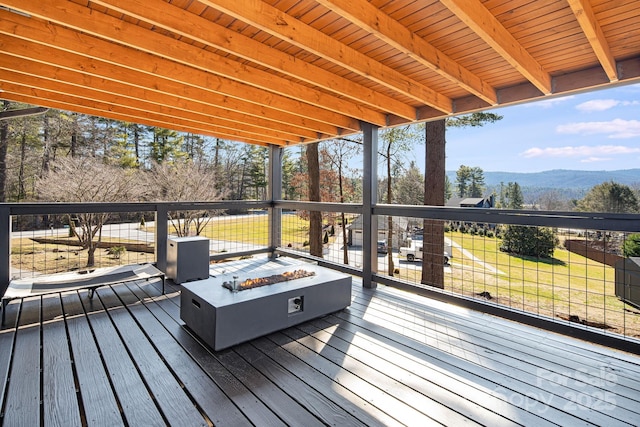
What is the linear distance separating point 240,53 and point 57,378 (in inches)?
110

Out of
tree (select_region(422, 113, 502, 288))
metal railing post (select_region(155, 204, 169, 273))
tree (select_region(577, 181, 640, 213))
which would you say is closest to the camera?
metal railing post (select_region(155, 204, 169, 273))

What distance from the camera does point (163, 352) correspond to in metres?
2.52

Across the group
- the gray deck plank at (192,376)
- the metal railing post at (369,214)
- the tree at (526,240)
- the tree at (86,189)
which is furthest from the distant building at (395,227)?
the tree at (86,189)

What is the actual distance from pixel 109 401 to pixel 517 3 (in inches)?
145

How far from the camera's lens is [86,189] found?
328 inches

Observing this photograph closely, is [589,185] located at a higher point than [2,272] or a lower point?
higher

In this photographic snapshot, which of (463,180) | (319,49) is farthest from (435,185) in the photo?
(319,49)

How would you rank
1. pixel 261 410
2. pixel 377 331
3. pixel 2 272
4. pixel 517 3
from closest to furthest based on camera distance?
pixel 261 410 → pixel 517 3 → pixel 377 331 → pixel 2 272

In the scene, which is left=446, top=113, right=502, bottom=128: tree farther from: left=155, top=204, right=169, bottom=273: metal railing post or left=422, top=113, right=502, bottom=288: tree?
left=155, top=204, right=169, bottom=273: metal railing post

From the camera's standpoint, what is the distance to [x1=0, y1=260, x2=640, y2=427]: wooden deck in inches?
71.6

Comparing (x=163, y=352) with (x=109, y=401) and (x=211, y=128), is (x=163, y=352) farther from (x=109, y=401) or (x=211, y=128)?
(x=211, y=128)

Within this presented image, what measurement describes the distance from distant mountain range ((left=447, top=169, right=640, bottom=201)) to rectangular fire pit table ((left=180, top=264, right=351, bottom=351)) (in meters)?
5.46

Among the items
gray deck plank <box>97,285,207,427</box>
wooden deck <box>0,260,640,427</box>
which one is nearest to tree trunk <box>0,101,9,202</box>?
wooden deck <box>0,260,640,427</box>

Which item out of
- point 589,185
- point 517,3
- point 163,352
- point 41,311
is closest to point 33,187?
point 41,311
